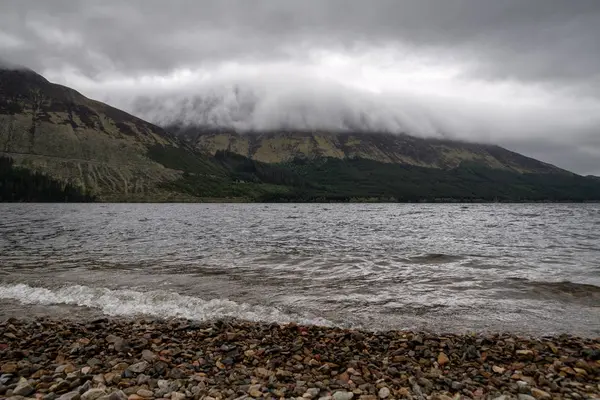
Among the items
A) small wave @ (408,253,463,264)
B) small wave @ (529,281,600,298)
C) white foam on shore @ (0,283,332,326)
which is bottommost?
white foam on shore @ (0,283,332,326)

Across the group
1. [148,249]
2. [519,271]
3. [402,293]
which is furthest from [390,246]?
[148,249]

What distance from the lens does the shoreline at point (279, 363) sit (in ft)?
29.1

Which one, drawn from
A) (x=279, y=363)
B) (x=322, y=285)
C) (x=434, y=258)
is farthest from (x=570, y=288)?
(x=279, y=363)

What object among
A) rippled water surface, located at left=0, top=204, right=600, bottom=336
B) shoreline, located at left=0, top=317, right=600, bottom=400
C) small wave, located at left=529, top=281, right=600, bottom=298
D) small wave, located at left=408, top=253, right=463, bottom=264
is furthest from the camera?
small wave, located at left=408, top=253, right=463, bottom=264

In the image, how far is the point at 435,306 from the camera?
1825 cm

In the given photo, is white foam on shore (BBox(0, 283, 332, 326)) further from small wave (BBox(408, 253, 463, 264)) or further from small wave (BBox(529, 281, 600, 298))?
small wave (BBox(408, 253, 463, 264))

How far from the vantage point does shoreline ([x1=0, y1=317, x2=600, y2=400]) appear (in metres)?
8.86

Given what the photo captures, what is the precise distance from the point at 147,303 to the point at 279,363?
1014cm

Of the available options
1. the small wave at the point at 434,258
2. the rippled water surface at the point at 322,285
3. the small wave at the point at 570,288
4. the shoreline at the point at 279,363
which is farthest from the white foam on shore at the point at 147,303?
the small wave at the point at 434,258

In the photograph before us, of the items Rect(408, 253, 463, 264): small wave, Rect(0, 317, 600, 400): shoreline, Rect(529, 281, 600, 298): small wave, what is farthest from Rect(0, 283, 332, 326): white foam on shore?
Rect(408, 253, 463, 264): small wave

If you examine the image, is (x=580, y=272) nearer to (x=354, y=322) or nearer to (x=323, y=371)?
(x=354, y=322)

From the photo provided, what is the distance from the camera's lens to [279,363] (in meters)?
10.7

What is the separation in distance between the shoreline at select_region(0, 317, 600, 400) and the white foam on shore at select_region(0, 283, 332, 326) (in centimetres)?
224

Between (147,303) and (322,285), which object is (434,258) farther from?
(147,303)
